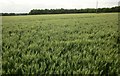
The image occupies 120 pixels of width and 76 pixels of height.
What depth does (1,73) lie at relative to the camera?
311 cm

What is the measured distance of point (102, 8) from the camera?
390 feet

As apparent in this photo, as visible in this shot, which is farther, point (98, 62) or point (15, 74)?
point (98, 62)

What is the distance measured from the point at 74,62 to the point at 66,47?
1522mm

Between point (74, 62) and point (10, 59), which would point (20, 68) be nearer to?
point (10, 59)

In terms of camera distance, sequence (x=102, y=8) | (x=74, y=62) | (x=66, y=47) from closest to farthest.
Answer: (x=74, y=62) → (x=66, y=47) → (x=102, y=8)

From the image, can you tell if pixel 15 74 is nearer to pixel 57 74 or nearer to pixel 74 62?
pixel 57 74

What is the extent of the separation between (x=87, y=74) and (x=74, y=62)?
610 mm

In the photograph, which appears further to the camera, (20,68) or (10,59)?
(10,59)

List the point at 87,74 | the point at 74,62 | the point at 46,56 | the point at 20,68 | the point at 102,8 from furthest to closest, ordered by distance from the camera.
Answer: the point at 102,8, the point at 46,56, the point at 74,62, the point at 20,68, the point at 87,74

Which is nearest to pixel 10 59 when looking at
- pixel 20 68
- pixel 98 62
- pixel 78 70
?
pixel 20 68

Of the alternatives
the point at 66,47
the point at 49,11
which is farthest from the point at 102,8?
the point at 66,47

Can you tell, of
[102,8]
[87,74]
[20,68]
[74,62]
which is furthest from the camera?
[102,8]

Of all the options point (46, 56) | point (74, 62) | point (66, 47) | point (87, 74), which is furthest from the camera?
point (66, 47)

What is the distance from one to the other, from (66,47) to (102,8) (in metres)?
120
